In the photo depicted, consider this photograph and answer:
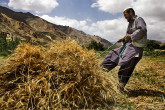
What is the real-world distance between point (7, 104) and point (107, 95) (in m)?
1.45

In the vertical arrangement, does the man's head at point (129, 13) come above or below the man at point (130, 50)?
above

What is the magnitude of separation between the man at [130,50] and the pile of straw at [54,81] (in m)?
0.75

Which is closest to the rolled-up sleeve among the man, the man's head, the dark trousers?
the man

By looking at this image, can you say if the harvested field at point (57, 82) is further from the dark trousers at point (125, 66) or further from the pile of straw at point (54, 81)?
the dark trousers at point (125, 66)

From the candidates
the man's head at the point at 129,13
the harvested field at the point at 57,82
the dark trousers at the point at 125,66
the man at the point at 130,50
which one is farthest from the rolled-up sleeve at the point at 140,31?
the harvested field at the point at 57,82

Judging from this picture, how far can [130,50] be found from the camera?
3055mm

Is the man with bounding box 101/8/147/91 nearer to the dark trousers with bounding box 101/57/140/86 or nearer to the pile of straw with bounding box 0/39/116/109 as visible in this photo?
the dark trousers with bounding box 101/57/140/86

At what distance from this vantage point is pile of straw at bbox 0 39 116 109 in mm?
1994

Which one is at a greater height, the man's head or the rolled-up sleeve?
the man's head

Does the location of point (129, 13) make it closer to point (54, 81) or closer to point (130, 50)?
point (130, 50)

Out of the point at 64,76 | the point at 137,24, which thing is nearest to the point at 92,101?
the point at 64,76

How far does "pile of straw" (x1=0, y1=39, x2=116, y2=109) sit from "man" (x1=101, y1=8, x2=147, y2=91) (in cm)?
75

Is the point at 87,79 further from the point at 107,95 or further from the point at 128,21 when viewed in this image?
the point at 128,21

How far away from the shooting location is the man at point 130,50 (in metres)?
2.96
